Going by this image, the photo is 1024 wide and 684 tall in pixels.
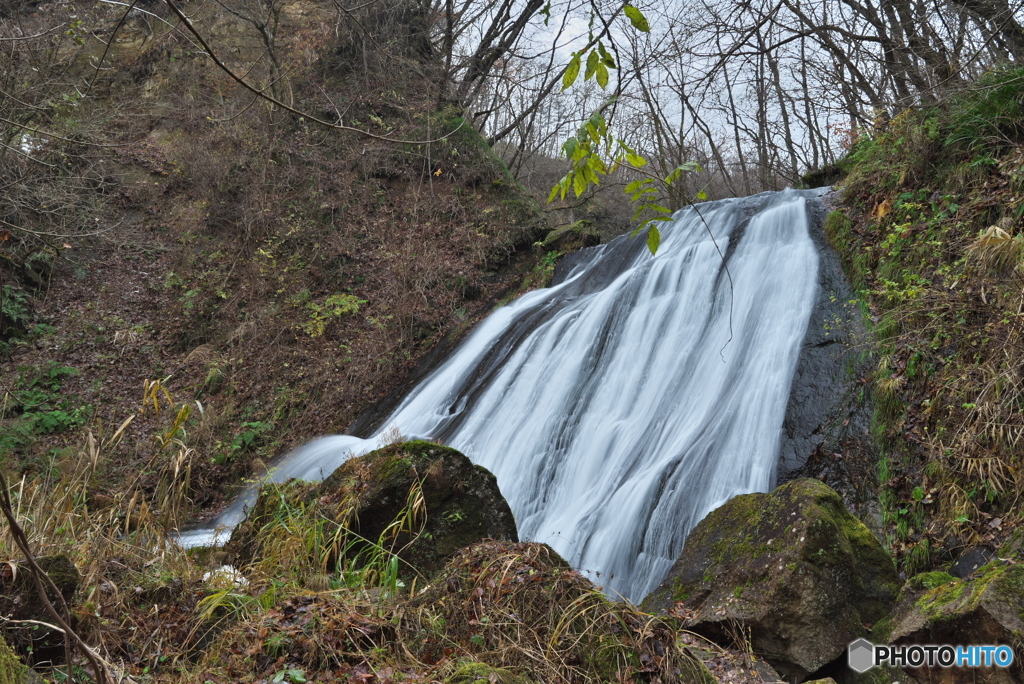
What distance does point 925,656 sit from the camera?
3.15 m

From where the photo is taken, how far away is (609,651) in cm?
284

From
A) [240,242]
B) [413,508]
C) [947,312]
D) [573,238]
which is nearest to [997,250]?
[947,312]

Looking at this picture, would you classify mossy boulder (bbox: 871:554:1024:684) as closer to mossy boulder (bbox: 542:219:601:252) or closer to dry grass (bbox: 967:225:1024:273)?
dry grass (bbox: 967:225:1024:273)

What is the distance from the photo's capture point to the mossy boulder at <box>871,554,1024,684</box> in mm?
2859

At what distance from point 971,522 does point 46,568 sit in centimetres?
525

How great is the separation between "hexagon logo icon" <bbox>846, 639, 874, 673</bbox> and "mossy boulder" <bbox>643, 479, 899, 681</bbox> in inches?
1.6

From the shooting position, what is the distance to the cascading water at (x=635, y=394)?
5.67 metres

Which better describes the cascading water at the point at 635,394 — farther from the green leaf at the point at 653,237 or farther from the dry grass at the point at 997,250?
the green leaf at the point at 653,237

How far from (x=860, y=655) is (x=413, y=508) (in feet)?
9.40

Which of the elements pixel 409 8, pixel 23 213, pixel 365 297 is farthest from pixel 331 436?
pixel 409 8

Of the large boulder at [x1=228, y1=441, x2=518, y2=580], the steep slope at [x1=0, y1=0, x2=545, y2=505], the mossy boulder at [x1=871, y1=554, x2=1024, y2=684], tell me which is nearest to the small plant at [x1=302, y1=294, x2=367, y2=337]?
the steep slope at [x1=0, y1=0, x2=545, y2=505]

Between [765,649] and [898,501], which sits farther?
[898,501]

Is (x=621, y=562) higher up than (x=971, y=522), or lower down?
lower down

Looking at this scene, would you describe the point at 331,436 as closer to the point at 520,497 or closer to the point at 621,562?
the point at 520,497
